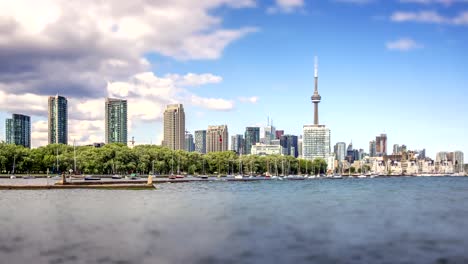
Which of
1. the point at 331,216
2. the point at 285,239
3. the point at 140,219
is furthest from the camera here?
the point at 331,216

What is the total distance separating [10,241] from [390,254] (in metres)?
33.0

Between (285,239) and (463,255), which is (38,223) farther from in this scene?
(463,255)

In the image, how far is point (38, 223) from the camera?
62438 millimetres

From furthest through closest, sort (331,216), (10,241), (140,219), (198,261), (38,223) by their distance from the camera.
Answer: (331,216)
(140,219)
(38,223)
(10,241)
(198,261)

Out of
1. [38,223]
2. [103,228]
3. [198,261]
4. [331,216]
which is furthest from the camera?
[331,216]

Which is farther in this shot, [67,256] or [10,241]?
[10,241]

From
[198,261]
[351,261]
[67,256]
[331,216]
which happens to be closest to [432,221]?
[331,216]

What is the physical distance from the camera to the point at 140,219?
221ft

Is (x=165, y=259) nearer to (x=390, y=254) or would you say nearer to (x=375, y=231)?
(x=390, y=254)

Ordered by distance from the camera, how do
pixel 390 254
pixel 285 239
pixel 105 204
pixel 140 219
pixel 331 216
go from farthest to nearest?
pixel 105 204, pixel 331 216, pixel 140 219, pixel 285 239, pixel 390 254

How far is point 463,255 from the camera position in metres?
44.8

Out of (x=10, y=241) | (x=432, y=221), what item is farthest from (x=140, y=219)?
(x=432, y=221)

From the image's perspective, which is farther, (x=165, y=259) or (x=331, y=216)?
(x=331, y=216)

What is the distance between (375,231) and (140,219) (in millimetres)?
28075
